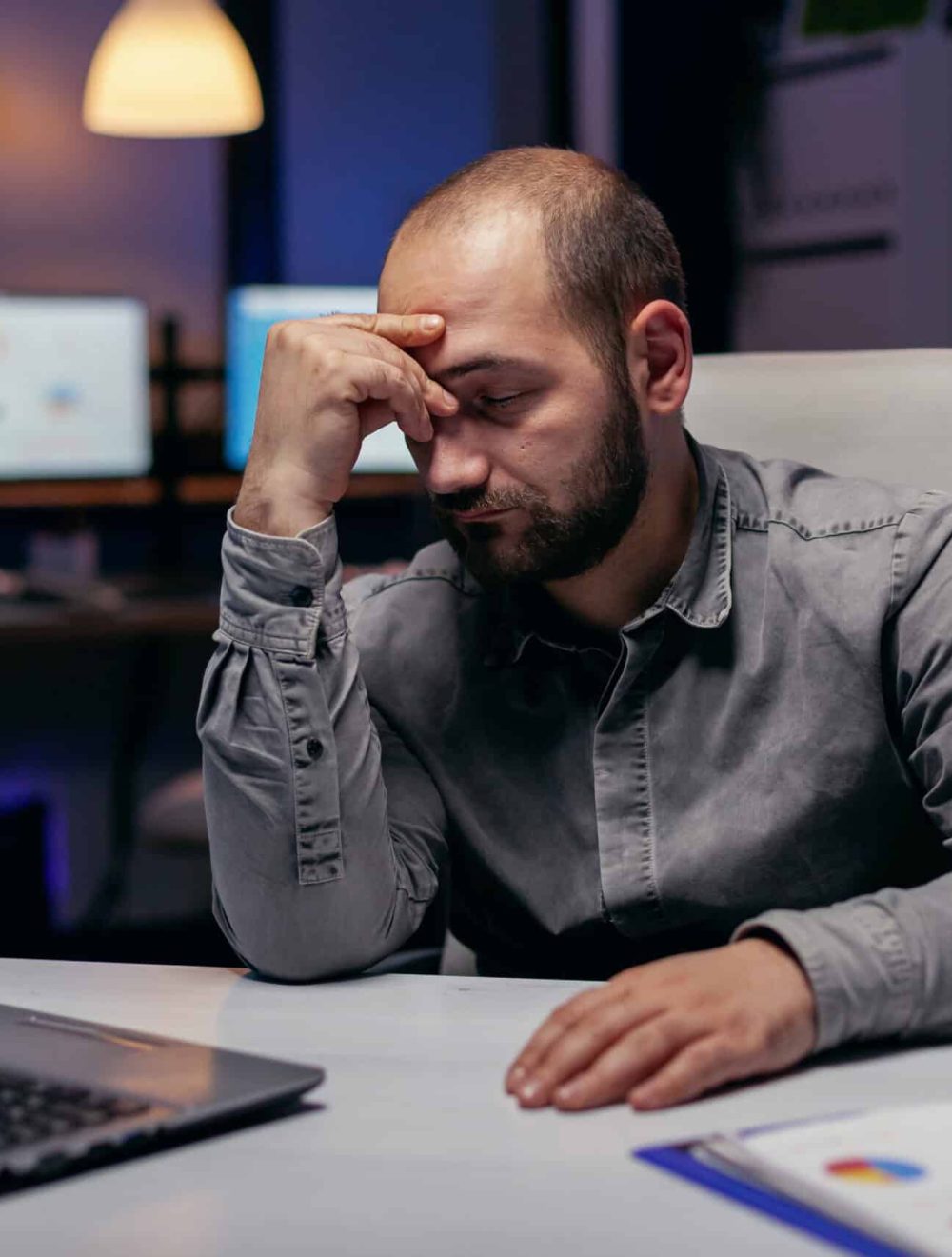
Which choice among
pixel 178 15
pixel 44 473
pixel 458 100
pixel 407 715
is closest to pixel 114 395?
pixel 44 473

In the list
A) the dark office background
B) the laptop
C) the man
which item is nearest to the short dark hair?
the man

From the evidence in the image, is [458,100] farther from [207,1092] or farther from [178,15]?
[207,1092]

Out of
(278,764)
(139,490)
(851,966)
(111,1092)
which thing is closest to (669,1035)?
(851,966)

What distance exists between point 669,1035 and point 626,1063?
0.03 m

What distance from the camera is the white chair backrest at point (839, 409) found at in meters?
1.43

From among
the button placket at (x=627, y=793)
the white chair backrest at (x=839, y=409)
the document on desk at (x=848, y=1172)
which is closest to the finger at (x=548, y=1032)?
the document on desk at (x=848, y=1172)

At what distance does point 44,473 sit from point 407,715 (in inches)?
97.1

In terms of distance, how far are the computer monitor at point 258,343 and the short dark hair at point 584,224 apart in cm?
240

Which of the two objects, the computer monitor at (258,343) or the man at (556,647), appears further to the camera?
the computer monitor at (258,343)

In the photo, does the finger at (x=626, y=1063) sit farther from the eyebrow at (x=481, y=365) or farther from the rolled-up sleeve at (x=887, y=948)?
the eyebrow at (x=481, y=365)

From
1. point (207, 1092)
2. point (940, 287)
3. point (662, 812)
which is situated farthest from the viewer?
point (940, 287)

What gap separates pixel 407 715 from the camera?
1321 mm

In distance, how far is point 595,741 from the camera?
1251 mm

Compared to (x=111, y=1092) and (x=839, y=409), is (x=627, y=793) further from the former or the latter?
(x=111, y=1092)
